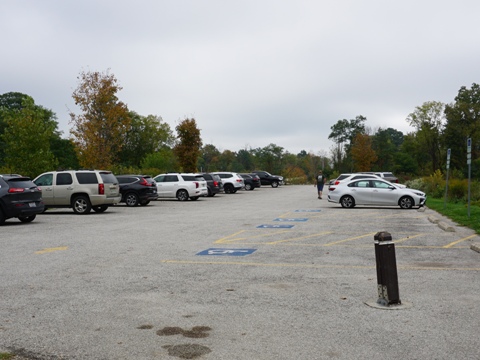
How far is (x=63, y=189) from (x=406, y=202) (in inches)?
594

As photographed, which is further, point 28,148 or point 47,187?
point 28,148

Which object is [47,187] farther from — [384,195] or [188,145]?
[188,145]

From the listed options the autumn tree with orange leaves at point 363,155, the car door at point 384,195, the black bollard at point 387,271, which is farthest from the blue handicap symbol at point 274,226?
the autumn tree with orange leaves at point 363,155

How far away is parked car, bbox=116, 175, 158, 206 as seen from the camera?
27719mm

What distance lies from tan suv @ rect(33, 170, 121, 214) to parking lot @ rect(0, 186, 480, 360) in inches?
330

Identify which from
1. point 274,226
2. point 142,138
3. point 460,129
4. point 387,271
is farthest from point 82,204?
point 142,138

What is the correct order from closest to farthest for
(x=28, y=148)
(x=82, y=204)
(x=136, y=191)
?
(x=82, y=204) → (x=136, y=191) → (x=28, y=148)

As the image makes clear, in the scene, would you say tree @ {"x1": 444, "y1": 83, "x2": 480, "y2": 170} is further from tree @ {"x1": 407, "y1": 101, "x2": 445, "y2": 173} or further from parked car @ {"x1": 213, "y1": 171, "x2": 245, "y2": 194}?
parked car @ {"x1": 213, "y1": 171, "x2": 245, "y2": 194}

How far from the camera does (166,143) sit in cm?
11225

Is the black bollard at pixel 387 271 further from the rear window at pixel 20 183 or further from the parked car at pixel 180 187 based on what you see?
the parked car at pixel 180 187

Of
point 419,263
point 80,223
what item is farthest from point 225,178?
point 419,263

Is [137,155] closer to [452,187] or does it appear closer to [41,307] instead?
[452,187]

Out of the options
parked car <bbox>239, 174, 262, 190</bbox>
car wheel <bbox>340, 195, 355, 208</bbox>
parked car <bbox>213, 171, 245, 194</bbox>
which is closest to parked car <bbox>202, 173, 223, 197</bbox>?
parked car <bbox>213, 171, 245, 194</bbox>

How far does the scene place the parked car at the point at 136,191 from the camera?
2772 cm
